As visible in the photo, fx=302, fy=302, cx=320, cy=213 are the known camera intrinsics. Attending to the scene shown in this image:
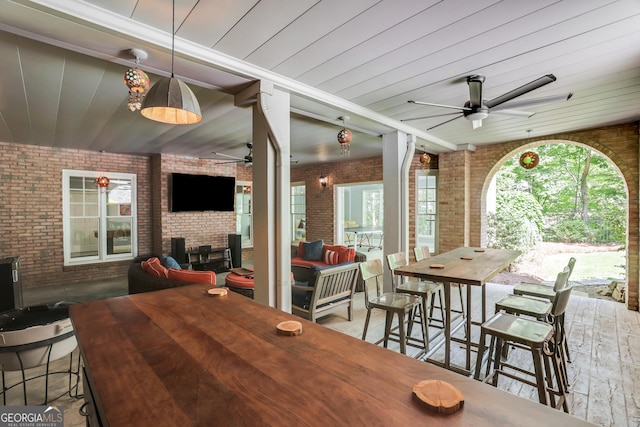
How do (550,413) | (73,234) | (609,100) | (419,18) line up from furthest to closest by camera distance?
(73,234)
(609,100)
(419,18)
(550,413)

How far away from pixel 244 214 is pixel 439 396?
8.91 meters

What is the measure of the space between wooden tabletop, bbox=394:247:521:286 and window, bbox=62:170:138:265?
6.83 m

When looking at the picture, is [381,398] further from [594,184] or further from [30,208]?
[594,184]

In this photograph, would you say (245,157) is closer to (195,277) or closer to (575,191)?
(195,277)

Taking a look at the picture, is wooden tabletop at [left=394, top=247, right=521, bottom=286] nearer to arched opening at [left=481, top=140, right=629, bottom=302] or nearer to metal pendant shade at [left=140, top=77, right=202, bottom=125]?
metal pendant shade at [left=140, top=77, right=202, bottom=125]

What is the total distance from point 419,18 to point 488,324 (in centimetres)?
215

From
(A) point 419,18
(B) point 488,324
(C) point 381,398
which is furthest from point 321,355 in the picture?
(A) point 419,18

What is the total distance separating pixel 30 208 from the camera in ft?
19.5

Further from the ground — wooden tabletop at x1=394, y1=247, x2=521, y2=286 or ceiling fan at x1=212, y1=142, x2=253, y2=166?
ceiling fan at x1=212, y1=142, x2=253, y2=166

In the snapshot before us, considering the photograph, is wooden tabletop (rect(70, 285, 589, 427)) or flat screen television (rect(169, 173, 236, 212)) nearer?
wooden tabletop (rect(70, 285, 589, 427))

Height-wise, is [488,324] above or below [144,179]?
below

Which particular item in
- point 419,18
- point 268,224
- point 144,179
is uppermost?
point 419,18

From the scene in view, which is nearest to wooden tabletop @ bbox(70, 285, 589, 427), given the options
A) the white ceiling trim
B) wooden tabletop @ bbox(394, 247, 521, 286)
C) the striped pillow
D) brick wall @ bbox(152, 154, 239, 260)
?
wooden tabletop @ bbox(394, 247, 521, 286)

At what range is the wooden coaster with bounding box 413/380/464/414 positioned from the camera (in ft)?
2.65
